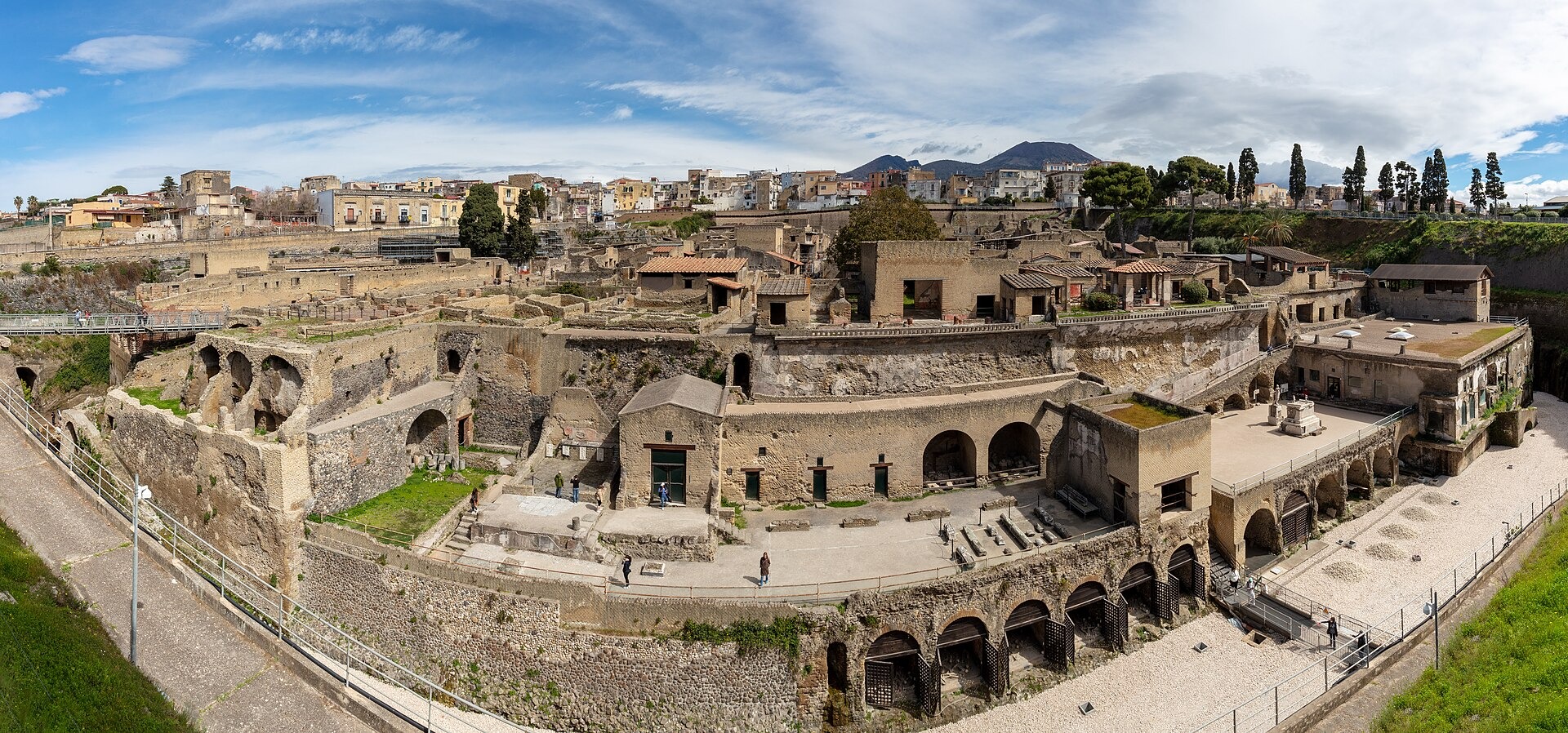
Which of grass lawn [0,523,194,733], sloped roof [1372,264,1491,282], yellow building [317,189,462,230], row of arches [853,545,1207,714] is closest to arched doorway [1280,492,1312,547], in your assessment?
row of arches [853,545,1207,714]

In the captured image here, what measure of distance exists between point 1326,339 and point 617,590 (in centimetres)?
3408

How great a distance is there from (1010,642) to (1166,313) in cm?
1753

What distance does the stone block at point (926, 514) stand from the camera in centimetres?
2309

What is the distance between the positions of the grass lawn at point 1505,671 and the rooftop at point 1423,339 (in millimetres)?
14557

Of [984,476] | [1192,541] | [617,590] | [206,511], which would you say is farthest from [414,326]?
[1192,541]

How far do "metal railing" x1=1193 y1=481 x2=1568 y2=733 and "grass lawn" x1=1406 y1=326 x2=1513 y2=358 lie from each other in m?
11.0

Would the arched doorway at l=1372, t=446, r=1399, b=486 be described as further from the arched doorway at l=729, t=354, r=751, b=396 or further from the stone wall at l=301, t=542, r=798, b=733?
the stone wall at l=301, t=542, r=798, b=733

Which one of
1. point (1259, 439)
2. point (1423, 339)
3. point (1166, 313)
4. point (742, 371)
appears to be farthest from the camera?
point (1423, 339)

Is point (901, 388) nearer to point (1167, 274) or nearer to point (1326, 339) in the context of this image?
point (1167, 274)

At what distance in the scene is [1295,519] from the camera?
26375mm

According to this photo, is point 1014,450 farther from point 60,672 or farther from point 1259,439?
point 60,672

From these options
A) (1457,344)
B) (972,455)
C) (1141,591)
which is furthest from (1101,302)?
(1457,344)

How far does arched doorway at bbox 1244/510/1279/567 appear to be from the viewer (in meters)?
25.3

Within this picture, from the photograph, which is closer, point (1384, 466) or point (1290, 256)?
point (1384, 466)
